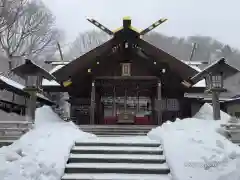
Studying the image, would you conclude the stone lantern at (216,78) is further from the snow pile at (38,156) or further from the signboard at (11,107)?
the signboard at (11,107)

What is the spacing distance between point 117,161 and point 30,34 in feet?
73.6

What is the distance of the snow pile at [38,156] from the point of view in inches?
217

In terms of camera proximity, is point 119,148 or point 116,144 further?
point 116,144

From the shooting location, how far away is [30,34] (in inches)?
1027

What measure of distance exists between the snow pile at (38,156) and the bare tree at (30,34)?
17.6 metres

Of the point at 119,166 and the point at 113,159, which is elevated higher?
the point at 113,159

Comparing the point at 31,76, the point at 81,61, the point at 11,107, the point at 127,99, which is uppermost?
the point at 81,61

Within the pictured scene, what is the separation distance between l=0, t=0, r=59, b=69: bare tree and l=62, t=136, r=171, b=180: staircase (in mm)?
18557

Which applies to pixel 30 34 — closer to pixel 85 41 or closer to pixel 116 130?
pixel 85 41

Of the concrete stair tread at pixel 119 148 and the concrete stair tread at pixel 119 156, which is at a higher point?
the concrete stair tread at pixel 119 148

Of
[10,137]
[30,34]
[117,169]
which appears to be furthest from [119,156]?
[30,34]

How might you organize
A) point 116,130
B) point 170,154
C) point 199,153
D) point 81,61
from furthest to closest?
1. point 81,61
2. point 116,130
3. point 170,154
4. point 199,153

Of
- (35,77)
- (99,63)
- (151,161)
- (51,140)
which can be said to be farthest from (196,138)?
(99,63)

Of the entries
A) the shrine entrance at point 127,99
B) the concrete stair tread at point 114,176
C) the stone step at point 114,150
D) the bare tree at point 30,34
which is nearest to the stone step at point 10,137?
the stone step at point 114,150
